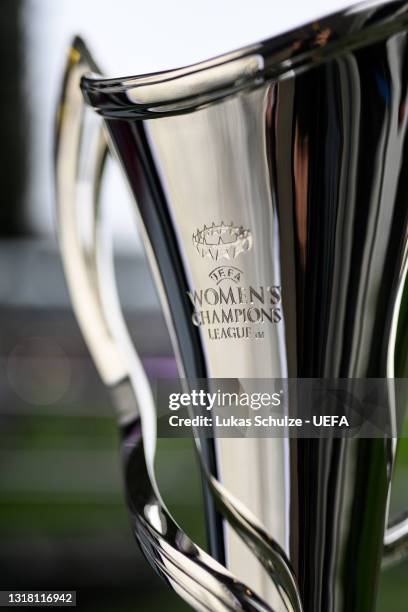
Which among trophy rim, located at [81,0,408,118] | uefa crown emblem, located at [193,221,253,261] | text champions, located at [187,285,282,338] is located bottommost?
text champions, located at [187,285,282,338]

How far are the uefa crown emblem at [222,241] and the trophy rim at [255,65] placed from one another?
0.03 meters

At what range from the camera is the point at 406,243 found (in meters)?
0.19

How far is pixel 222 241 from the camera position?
7.7 inches

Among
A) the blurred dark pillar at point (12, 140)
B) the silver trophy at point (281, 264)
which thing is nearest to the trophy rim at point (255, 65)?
the silver trophy at point (281, 264)

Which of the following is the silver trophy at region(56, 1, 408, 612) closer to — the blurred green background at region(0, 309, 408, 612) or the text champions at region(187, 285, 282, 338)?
the text champions at region(187, 285, 282, 338)

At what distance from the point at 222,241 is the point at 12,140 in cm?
138

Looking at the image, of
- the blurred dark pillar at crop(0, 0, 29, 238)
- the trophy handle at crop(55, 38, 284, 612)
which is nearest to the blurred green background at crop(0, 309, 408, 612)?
the blurred dark pillar at crop(0, 0, 29, 238)

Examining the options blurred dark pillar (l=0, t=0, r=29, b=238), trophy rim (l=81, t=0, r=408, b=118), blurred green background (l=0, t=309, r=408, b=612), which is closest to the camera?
trophy rim (l=81, t=0, r=408, b=118)

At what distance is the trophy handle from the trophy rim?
0.06 m

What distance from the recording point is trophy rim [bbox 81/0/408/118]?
162 mm

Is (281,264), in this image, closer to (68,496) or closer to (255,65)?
(255,65)

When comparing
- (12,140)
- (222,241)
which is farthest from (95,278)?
(12,140)

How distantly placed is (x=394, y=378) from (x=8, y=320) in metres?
1.19

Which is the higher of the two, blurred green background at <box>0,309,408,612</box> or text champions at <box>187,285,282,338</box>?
blurred green background at <box>0,309,408,612</box>
